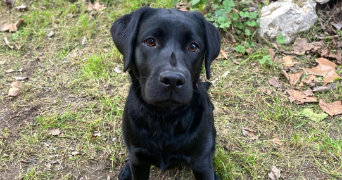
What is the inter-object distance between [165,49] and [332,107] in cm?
219

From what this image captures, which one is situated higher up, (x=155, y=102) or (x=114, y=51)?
(x=155, y=102)

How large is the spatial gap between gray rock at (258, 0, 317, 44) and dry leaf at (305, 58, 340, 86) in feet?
1.73

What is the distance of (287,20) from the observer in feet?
13.6

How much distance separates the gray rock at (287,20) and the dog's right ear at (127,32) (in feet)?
7.95

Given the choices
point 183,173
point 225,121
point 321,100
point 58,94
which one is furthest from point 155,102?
point 321,100

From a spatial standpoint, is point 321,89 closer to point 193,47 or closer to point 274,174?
point 274,174

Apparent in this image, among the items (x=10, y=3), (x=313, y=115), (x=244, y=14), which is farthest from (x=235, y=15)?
(x=10, y=3)

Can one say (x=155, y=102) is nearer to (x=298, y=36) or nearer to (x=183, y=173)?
(x=183, y=173)

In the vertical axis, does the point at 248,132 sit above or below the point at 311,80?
below

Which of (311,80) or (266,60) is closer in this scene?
(311,80)

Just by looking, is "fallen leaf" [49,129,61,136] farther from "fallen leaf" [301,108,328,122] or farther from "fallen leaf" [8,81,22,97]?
"fallen leaf" [301,108,328,122]

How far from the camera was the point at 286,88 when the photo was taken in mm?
3660

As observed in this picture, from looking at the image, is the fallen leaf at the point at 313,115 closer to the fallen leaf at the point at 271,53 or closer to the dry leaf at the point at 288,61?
the dry leaf at the point at 288,61

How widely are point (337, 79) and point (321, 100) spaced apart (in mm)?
417
